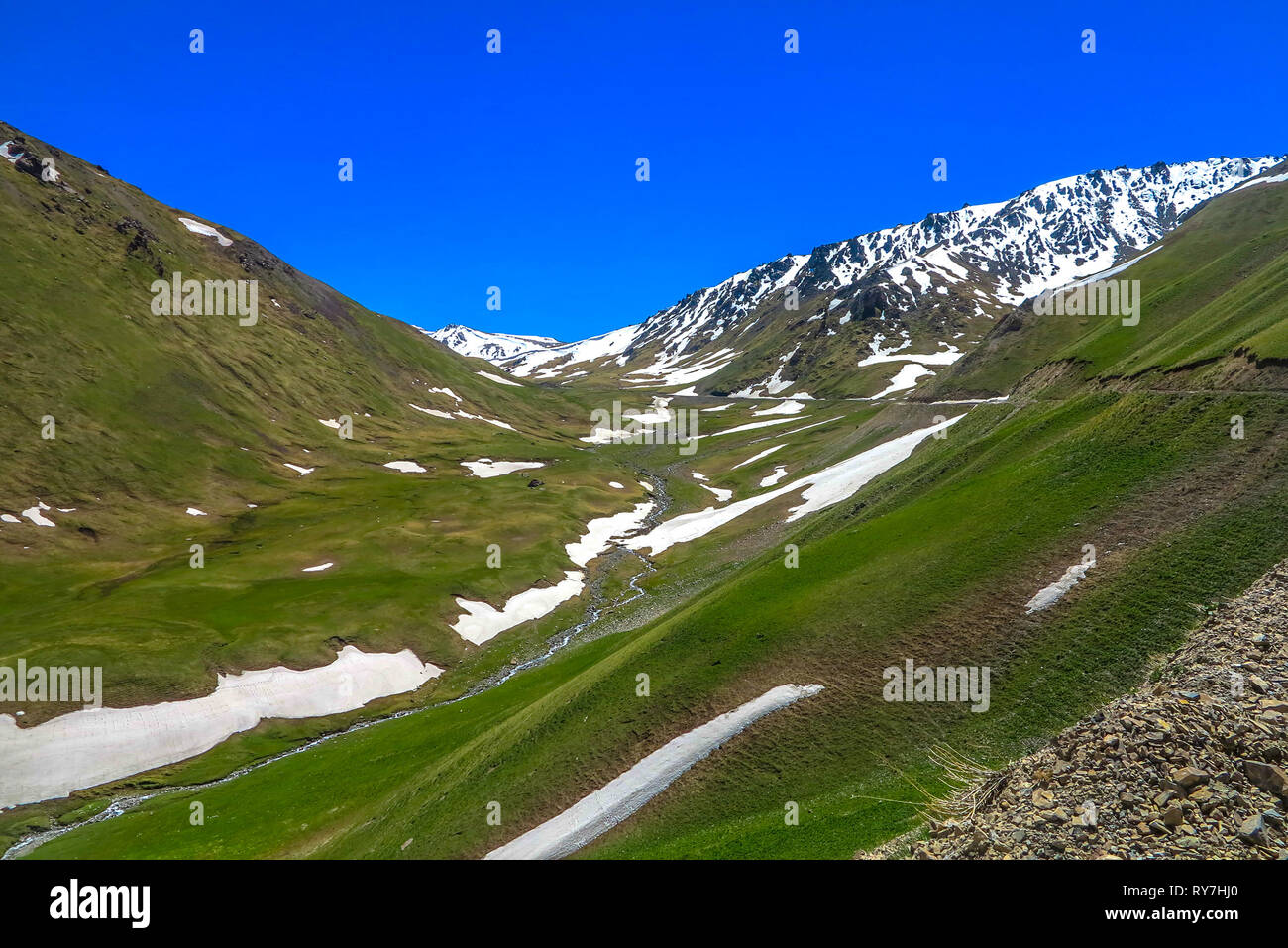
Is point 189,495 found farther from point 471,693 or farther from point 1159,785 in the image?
point 1159,785

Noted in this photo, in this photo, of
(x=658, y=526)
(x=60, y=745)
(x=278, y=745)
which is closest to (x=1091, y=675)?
(x=278, y=745)

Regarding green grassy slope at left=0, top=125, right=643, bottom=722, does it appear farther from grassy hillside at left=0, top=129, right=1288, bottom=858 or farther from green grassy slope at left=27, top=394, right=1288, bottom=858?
green grassy slope at left=27, top=394, right=1288, bottom=858

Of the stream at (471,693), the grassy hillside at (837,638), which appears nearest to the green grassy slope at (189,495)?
the grassy hillside at (837,638)

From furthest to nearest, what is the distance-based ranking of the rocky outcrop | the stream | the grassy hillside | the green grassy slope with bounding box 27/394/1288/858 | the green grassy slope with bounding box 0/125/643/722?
1. the green grassy slope with bounding box 0/125/643/722
2. the stream
3. the grassy hillside
4. the green grassy slope with bounding box 27/394/1288/858
5. the rocky outcrop

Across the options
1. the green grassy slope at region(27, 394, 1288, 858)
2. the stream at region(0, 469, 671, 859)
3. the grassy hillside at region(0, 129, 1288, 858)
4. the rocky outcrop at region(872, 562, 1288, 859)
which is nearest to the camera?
the rocky outcrop at region(872, 562, 1288, 859)

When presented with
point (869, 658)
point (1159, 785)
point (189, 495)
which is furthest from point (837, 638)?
point (189, 495)

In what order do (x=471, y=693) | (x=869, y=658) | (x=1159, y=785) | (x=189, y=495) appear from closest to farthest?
(x=1159, y=785) < (x=869, y=658) < (x=471, y=693) < (x=189, y=495)

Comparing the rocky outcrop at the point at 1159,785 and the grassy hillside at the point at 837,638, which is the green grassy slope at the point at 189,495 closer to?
the grassy hillside at the point at 837,638

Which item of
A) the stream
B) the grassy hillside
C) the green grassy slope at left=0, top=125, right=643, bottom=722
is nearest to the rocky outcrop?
the grassy hillside
